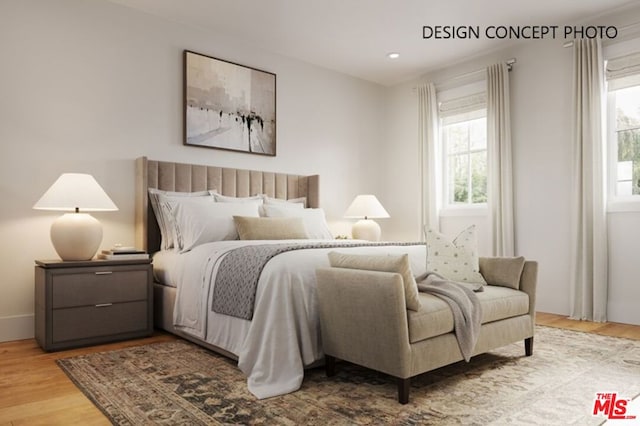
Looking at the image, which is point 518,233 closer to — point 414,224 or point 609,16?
point 414,224

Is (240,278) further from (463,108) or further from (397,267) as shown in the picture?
(463,108)

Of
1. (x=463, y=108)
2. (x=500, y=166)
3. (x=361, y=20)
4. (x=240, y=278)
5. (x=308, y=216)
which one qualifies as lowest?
(x=240, y=278)

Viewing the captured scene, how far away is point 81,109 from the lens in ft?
12.4

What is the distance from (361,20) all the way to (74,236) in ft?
9.95

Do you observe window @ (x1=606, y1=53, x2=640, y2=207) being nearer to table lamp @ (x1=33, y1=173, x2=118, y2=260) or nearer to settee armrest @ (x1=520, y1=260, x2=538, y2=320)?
settee armrest @ (x1=520, y1=260, x2=538, y2=320)

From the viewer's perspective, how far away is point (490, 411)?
208cm

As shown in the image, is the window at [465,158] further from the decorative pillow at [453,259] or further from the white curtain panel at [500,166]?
the decorative pillow at [453,259]

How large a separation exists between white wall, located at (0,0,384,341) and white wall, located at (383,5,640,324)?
102 inches

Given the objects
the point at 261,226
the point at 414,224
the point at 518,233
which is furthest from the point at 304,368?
the point at 414,224

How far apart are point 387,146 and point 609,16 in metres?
2.82

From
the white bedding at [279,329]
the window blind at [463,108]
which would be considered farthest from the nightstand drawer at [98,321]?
the window blind at [463,108]

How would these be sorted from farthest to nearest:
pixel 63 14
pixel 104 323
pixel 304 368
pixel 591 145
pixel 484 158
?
pixel 484 158 → pixel 591 145 → pixel 63 14 → pixel 104 323 → pixel 304 368

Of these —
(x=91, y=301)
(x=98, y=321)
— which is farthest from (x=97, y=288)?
(x=98, y=321)

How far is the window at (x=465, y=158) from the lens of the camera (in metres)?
5.23
